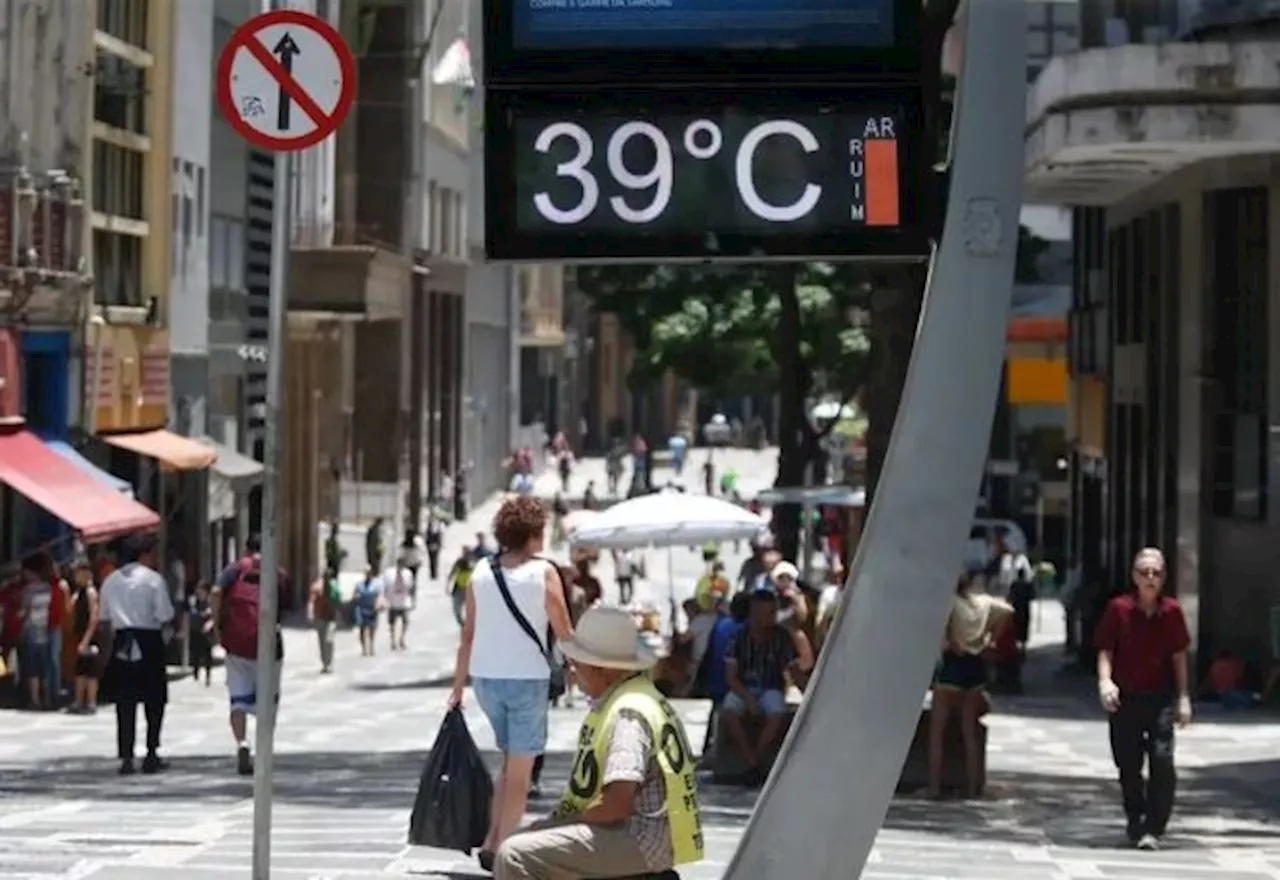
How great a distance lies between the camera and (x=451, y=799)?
12.8 m

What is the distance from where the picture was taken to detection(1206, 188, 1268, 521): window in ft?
115

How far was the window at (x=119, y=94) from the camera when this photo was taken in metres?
38.6

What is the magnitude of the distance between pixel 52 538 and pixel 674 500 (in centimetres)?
697

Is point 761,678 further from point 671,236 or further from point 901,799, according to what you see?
point 671,236

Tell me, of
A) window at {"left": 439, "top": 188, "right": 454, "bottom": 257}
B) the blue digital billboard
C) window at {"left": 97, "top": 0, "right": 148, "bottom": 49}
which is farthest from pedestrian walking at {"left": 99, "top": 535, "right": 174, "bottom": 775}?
window at {"left": 439, "top": 188, "right": 454, "bottom": 257}

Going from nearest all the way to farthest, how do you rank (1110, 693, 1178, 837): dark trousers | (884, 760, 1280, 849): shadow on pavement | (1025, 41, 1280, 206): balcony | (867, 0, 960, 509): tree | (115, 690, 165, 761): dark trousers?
(1110, 693, 1178, 837): dark trousers < (884, 760, 1280, 849): shadow on pavement < (867, 0, 960, 509): tree < (115, 690, 165, 761): dark trousers < (1025, 41, 1280, 206): balcony

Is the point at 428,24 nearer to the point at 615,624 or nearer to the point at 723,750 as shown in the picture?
the point at 723,750

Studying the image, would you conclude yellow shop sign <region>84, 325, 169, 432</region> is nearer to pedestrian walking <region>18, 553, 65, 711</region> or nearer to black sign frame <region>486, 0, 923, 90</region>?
pedestrian walking <region>18, 553, 65, 711</region>

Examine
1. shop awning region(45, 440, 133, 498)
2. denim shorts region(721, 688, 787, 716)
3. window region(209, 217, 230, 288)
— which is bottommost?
denim shorts region(721, 688, 787, 716)

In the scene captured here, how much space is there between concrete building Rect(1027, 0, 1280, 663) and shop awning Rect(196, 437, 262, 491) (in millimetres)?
11837

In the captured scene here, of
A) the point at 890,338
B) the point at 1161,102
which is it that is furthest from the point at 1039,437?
the point at 890,338

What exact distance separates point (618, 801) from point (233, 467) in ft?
117

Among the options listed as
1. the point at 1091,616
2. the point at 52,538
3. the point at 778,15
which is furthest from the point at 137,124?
the point at 778,15

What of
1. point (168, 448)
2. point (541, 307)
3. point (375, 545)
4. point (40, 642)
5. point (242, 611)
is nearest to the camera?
point (242, 611)
